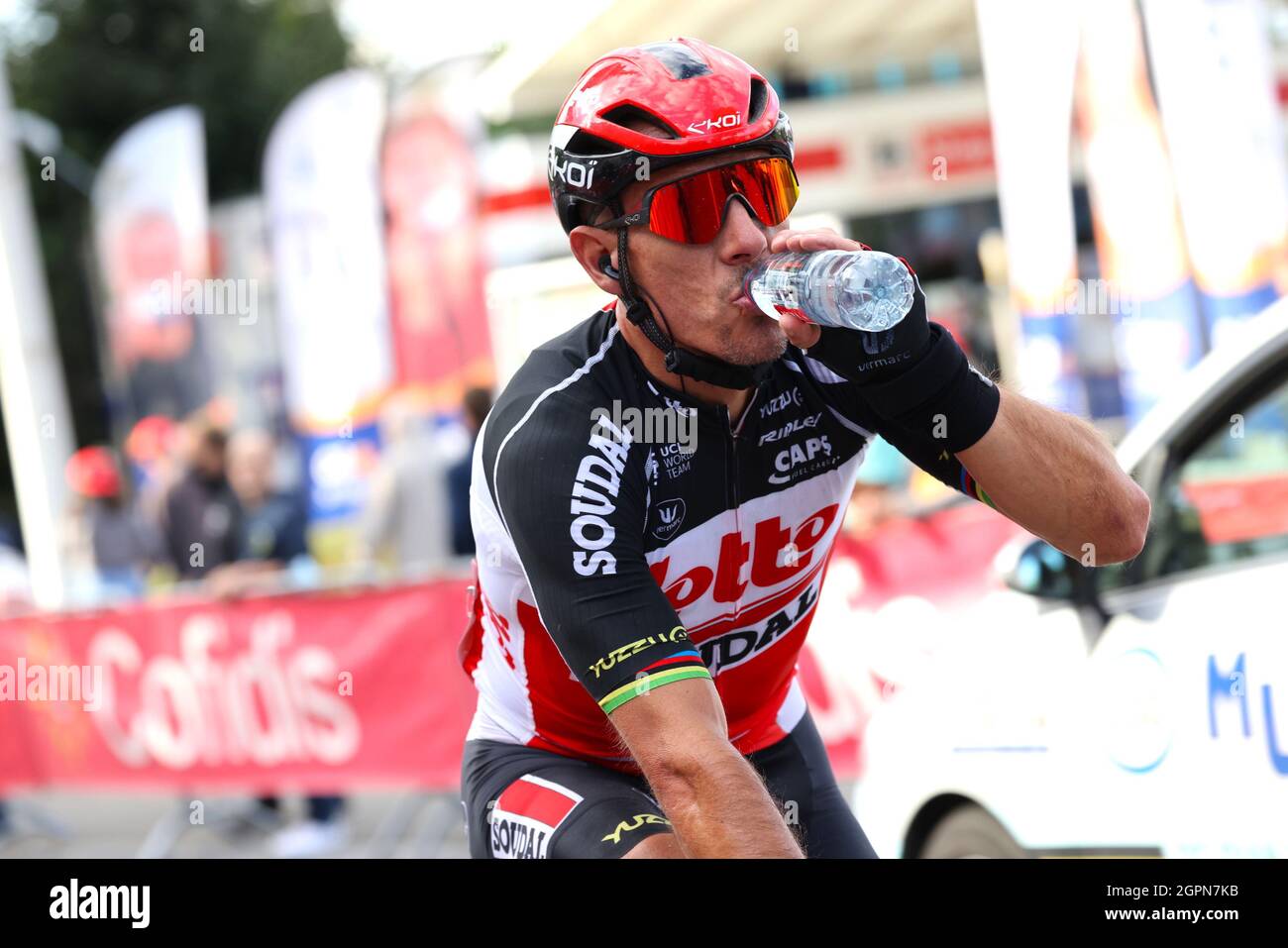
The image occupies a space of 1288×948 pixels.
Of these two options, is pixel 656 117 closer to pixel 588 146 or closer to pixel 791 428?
pixel 588 146

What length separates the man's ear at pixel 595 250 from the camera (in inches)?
113

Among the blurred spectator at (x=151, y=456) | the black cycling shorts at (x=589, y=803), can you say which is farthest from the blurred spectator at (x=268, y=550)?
the black cycling shorts at (x=589, y=803)

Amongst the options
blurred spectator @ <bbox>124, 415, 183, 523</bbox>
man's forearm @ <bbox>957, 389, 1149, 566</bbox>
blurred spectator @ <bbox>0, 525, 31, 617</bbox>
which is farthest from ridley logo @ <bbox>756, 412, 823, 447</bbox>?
blurred spectator @ <bbox>124, 415, 183, 523</bbox>

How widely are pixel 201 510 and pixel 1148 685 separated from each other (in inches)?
309

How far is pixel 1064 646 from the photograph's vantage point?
15.8 ft

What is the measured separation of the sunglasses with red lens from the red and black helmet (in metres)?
0.04

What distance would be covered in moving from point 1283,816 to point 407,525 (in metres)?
6.42

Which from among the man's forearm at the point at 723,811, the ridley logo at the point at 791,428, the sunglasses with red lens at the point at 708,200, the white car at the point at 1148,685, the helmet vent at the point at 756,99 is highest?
the helmet vent at the point at 756,99

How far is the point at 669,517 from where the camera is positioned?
2.86 metres

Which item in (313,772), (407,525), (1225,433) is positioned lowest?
(313,772)

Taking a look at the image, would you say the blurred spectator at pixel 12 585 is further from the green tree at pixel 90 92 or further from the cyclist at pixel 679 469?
the green tree at pixel 90 92

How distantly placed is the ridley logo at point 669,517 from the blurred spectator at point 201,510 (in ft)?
25.9

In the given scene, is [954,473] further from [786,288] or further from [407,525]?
[407,525]

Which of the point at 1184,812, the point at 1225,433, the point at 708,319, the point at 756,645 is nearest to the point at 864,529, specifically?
the point at 1225,433
